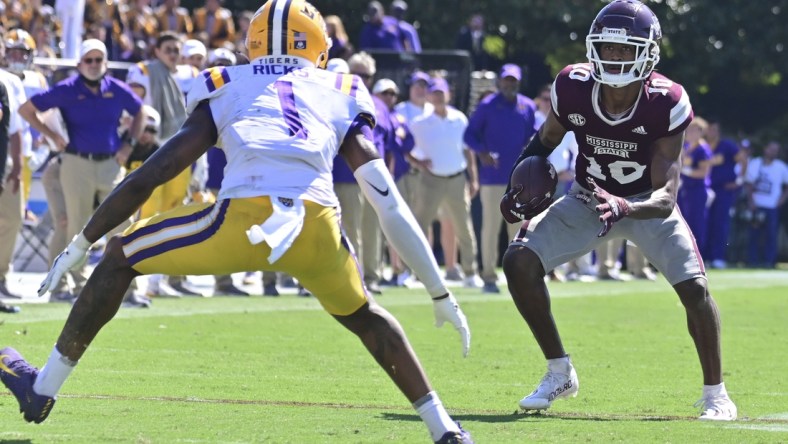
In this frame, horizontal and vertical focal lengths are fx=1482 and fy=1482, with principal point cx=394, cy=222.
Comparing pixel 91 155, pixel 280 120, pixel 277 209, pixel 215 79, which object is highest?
pixel 215 79

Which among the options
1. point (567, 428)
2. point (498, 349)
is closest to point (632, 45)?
point (567, 428)

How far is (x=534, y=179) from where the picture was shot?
7129 millimetres

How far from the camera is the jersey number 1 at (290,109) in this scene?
551cm

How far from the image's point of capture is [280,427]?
6.18 metres

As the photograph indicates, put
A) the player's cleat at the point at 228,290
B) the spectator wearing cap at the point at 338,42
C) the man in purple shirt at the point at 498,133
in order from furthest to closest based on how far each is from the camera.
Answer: the spectator wearing cap at the point at 338,42
the man in purple shirt at the point at 498,133
the player's cleat at the point at 228,290

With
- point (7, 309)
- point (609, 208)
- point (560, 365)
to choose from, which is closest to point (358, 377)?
point (560, 365)

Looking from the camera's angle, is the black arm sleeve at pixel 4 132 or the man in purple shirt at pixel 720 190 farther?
the man in purple shirt at pixel 720 190

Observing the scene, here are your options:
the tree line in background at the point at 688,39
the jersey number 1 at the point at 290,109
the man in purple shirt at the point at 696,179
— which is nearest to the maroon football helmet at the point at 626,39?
the jersey number 1 at the point at 290,109

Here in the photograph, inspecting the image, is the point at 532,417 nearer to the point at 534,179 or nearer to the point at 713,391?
the point at 713,391

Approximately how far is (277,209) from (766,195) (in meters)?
18.9

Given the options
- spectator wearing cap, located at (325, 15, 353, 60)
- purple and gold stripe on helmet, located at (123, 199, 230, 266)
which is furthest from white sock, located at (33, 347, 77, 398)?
spectator wearing cap, located at (325, 15, 353, 60)

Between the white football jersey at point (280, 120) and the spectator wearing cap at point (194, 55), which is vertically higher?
the white football jersey at point (280, 120)

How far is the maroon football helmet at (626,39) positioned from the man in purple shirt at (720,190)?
14.8 m

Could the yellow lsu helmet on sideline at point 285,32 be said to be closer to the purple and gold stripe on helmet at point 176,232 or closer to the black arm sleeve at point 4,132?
the purple and gold stripe on helmet at point 176,232
